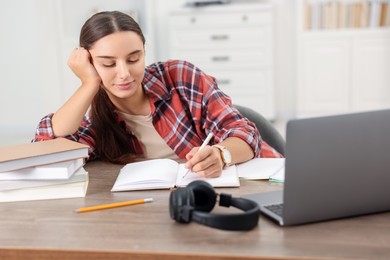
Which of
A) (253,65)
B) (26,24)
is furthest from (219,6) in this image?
(26,24)

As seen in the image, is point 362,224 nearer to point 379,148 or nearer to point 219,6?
point 379,148

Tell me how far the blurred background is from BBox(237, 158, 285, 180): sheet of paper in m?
3.06

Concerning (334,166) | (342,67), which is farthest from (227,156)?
(342,67)

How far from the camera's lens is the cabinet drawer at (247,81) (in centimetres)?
475

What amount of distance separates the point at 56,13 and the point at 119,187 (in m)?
4.07

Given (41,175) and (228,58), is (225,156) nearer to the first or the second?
(41,175)

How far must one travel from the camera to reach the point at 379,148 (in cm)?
93

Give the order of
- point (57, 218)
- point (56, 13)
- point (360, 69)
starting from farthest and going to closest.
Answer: point (56, 13), point (360, 69), point (57, 218)

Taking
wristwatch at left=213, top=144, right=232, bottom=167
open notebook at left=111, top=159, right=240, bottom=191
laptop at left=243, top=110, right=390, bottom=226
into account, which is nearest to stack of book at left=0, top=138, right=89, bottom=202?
open notebook at left=111, top=159, right=240, bottom=191

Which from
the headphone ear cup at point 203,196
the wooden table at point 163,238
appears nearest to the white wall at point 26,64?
the wooden table at point 163,238

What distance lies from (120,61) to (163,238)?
719mm

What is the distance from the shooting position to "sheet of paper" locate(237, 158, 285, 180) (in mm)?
1281

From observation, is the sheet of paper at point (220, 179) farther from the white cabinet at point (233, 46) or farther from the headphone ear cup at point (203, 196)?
the white cabinet at point (233, 46)

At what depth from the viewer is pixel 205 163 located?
1.28m
